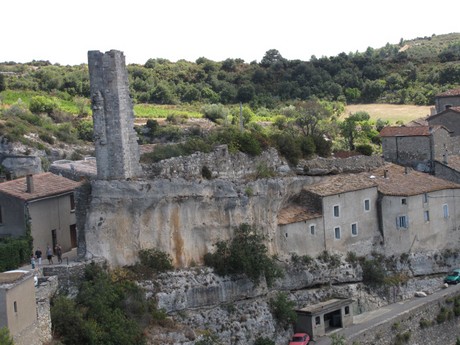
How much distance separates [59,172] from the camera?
44375mm

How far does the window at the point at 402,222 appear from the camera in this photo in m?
46.1

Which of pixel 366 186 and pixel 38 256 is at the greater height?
pixel 366 186

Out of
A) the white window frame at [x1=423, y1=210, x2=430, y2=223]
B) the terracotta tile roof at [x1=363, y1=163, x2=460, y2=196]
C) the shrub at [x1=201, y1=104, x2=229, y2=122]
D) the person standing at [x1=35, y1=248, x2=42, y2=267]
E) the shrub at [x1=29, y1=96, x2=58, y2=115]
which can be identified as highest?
the shrub at [x1=29, y1=96, x2=58, y2=115]

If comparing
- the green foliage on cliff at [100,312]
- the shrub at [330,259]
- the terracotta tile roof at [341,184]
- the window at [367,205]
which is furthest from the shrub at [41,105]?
the green foliage on cliff at [100,312]

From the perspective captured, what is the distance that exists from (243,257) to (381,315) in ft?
29.0

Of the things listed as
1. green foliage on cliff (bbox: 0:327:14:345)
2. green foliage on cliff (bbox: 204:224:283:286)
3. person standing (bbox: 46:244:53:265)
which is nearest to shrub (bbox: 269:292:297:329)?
green foliage on cliff (bbox: 204:224:283:286)

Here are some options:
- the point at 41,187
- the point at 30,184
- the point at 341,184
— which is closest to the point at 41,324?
the point at 30,184

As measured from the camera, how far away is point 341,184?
148 feet

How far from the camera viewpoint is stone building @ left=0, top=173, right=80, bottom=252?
124 ft

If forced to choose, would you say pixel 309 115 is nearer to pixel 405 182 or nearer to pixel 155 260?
pixel 405 182

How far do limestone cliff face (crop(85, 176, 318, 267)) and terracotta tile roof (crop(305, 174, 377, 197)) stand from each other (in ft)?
9.17

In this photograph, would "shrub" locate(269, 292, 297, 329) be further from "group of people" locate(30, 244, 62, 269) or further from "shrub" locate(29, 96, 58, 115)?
"shrub" locate(29, 96, 58, 115)

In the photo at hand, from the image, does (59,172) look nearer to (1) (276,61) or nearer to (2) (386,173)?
(2) (386,173)

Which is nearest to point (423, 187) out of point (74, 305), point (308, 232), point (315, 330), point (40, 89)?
point (308, 232)
